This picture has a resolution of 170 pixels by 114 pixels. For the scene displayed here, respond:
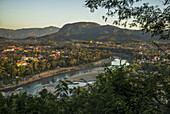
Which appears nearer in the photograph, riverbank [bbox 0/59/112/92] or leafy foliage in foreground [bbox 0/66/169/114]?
leafy foliage in foreground [bbox 0/66/169/114]

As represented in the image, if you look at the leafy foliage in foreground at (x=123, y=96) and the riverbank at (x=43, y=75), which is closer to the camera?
the leafy foliage in foreground at (x=123, y=96)

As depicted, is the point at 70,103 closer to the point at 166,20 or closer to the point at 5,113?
the point at 5,113

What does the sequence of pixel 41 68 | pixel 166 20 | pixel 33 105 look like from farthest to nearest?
pixel 41 68 → pixel 33 105 → pixel 166 20

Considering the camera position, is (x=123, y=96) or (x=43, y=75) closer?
(x=123, y=96)

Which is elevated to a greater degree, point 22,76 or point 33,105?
point 33,105

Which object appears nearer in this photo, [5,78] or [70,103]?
[70,103]

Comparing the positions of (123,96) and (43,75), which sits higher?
(123,96)

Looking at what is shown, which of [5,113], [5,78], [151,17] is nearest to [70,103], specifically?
[5,113]

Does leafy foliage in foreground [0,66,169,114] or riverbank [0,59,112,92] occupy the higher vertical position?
leafy foliage in foreground [0,66,169,114]

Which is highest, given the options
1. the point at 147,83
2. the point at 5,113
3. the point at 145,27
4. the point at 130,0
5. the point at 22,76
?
the point at 130,0

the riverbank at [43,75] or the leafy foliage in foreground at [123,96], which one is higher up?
the leafy foliage in foreground at [123,96]

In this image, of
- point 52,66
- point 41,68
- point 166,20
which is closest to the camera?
point 166,20
